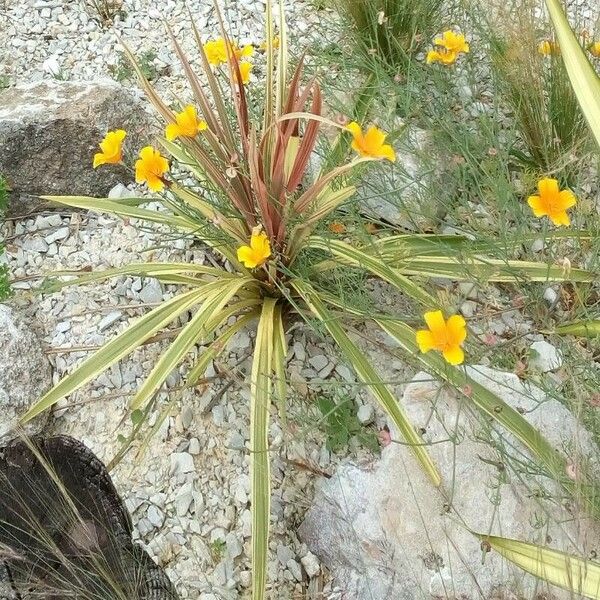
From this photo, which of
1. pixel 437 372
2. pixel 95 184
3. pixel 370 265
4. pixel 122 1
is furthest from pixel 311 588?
pixel 122 1

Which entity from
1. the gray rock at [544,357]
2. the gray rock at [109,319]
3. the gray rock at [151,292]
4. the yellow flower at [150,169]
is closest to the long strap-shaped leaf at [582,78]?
the gray rock at [544,357]

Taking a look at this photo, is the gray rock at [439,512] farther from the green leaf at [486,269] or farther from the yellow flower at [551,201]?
the yellow flower at [551,201]

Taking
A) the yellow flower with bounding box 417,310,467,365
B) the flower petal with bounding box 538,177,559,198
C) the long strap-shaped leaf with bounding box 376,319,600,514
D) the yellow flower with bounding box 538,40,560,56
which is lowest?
the long strap-shaped leaf with bounding box 376,319,600,514

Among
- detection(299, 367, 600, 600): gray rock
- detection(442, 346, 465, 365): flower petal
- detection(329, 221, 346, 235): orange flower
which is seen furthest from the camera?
detection(329, 221, 346, 235): orange flower

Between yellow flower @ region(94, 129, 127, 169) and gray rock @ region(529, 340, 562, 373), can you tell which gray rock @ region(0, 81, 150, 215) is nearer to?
yellow flower @ region(94, 129, 127, 169)

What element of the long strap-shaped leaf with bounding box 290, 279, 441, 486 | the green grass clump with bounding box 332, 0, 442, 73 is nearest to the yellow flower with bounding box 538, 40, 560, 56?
the green grass clump with bounding box 332, 0, 442, 73
